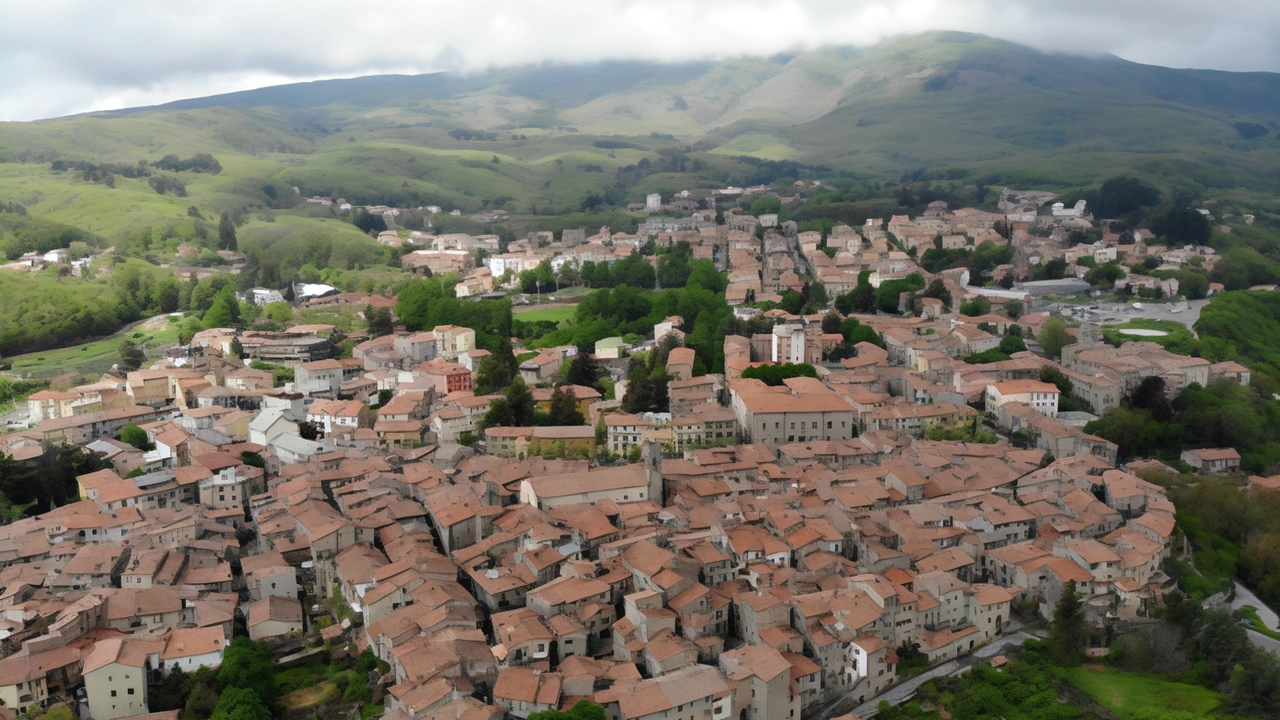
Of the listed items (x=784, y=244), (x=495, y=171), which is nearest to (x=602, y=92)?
(x=495, y=171)

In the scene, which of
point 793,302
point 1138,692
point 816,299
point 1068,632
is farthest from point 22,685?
point 816,299

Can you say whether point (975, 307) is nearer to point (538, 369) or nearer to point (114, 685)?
point (538, 369)

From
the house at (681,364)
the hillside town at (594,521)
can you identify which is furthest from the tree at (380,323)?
the house at (681,364)

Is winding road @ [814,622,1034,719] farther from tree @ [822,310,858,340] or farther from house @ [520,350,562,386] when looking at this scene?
tree @ [822,310,858,340]

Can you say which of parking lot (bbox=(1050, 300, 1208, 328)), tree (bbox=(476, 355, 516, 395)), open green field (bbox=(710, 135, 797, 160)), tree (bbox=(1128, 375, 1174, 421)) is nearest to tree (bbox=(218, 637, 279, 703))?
tree (bbox=(476, 355, 516, 395))

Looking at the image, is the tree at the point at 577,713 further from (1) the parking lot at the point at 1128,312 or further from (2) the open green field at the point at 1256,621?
(1) the parking lot at the point at 1128,312

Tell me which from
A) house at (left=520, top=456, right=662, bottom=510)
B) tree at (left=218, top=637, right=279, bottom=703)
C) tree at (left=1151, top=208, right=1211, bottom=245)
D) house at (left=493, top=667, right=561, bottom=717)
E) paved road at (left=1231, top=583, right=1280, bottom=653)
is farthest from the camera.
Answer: tree at (left=1151, top=208, right=1211, bottom=245)
